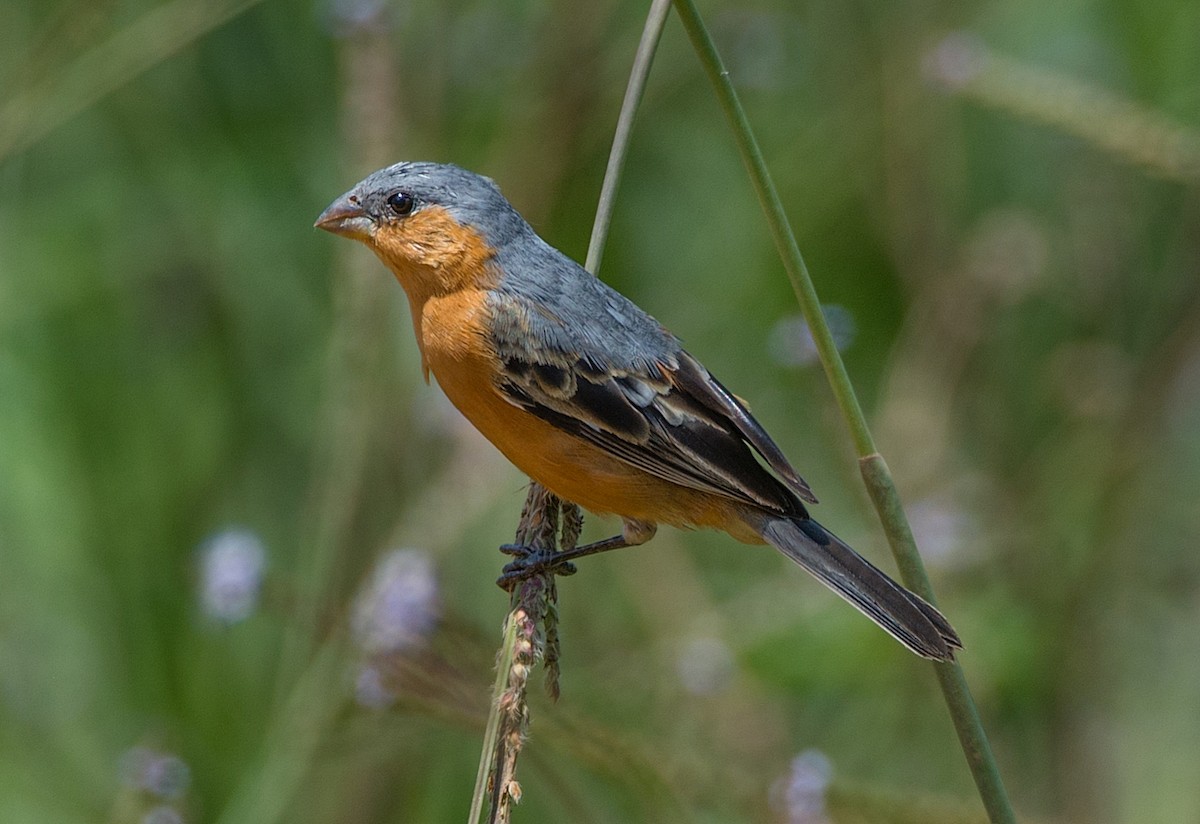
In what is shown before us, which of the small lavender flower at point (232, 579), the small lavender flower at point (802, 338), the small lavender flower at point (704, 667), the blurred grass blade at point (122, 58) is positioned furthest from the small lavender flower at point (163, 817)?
the blurred grass blade at point (122, 58)

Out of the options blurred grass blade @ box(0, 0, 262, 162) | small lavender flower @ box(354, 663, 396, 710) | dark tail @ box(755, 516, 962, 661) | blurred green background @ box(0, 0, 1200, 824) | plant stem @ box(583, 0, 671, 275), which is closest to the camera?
plant stem @ box(583, 0, 671, 275)

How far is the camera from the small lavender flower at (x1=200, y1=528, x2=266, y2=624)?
3.33m

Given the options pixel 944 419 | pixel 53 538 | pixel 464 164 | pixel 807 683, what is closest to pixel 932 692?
pixel 807 683

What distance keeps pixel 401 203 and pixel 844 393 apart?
1675 mm

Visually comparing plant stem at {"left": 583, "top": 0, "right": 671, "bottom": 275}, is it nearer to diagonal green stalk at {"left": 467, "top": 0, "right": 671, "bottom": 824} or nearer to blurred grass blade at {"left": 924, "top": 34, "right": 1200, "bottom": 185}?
diagonal green stalk at {"left": 467, "top": 0, "right": 671, "bottom": 824}

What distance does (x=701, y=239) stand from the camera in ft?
20.3

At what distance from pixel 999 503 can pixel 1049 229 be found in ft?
4.33

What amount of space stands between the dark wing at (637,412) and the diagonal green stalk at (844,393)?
94cm

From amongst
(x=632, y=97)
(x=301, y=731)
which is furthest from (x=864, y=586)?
(x=301, y=731)

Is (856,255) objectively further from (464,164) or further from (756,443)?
(756,443)

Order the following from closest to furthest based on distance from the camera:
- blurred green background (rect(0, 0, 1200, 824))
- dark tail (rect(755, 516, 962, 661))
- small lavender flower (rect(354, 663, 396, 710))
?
dark tail (rect(755, 516, 962, 661))
small lavender flower (rect(354, 663, 396, 710))
blurred green background (rect(0, 0, 1200, 824))

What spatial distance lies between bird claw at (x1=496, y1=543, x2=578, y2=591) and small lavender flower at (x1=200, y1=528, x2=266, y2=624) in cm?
61

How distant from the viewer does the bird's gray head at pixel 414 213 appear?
365 centimetres

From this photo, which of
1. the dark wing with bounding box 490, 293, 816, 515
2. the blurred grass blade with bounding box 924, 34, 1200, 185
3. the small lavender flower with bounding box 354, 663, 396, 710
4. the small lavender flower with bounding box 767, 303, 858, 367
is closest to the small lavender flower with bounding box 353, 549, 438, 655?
the small lavender flower with bounding box 354, 663, 396, 710
